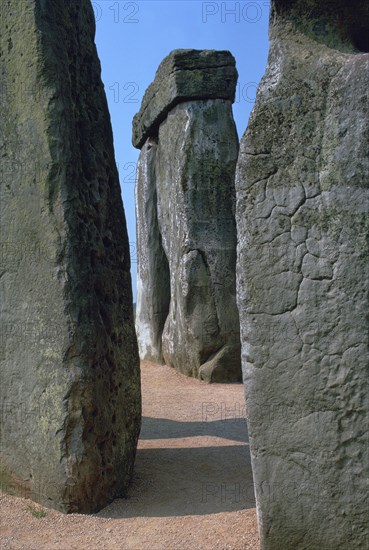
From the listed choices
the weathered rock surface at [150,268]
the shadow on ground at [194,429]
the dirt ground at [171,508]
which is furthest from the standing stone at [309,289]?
the weathered rock surface at [150,268]

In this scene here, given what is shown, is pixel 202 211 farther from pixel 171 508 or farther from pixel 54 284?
pixel 171 508

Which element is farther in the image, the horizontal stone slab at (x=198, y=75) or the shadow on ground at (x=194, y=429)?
the horizontal stone slab at (x=198, y=75)

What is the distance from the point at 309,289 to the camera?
255 centimetres

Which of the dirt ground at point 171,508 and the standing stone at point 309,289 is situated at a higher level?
the standing stone at point 309,289

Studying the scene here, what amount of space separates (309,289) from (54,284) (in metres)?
1.36

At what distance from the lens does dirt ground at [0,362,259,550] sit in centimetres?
305

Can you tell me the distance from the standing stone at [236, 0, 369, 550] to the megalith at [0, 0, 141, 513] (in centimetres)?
104

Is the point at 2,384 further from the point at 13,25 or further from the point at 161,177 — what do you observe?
the point at 161,177

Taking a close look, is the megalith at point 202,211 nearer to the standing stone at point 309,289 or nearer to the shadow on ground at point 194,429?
the shadow on ground at point 194,429

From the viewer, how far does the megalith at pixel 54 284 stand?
11.0ft

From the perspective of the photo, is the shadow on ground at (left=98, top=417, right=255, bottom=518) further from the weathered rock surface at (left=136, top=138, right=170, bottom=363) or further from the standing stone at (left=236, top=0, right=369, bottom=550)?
the weathered rock surface at (left=136, top=138, right=170, bottom=363)

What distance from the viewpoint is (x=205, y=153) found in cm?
738

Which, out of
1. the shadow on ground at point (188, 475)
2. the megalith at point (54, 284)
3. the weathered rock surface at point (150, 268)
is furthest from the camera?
the weathered rock surface at point (150, 268)

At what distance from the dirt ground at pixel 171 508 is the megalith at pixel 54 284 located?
0.14m
